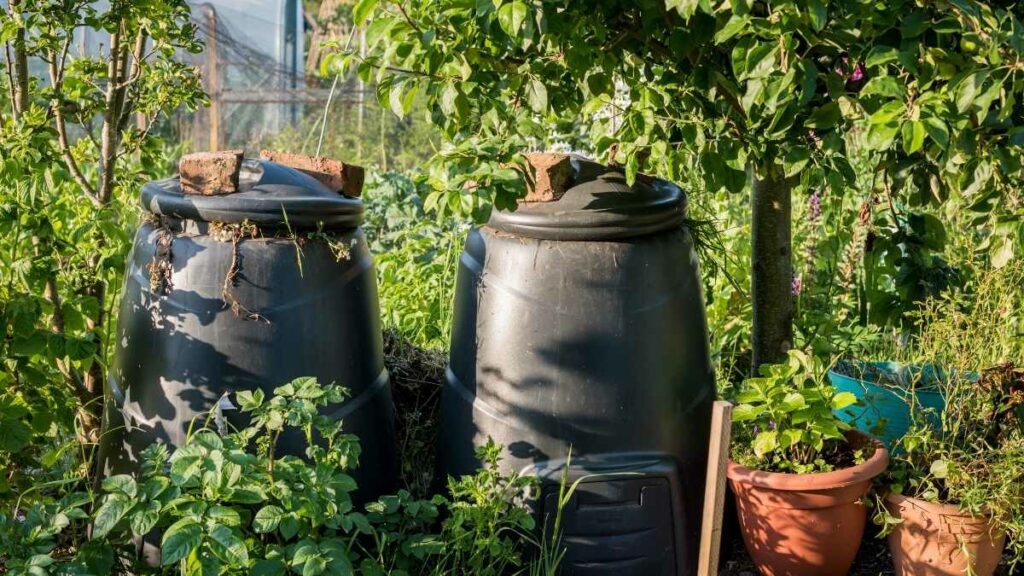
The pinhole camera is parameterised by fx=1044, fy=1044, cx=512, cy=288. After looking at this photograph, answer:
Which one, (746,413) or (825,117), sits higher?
(825,117)

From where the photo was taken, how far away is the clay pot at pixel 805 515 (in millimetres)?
2316

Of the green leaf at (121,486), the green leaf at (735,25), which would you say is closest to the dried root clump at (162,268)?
the green leaf at (121,486)

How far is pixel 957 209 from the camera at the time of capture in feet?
7.93

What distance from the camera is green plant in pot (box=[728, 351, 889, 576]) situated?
231 centimetres

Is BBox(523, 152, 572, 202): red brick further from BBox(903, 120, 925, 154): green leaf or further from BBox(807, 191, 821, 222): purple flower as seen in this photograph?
BBox(807, 191, 821, 222): purple flower

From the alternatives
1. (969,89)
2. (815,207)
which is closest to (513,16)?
(969,89)

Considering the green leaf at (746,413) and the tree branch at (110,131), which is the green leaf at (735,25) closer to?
the green leaf at (746,413)

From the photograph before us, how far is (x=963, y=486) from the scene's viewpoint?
2.35 meters

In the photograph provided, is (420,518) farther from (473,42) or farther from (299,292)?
(473,42)

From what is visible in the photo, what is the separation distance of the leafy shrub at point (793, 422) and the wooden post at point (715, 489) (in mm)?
196

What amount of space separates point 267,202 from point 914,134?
1.27m

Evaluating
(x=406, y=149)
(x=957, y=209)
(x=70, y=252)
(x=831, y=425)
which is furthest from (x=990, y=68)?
(x=406, y=149)

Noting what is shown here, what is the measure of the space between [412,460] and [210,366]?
736 mm

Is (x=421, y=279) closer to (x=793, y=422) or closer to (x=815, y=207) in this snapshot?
(x=815, y=207)
